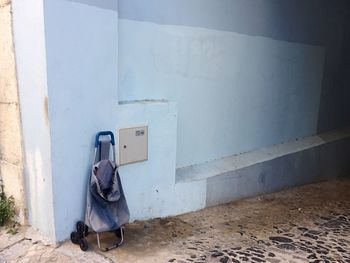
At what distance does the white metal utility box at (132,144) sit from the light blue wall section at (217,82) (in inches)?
13.5

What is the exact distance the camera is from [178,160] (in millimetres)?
3689

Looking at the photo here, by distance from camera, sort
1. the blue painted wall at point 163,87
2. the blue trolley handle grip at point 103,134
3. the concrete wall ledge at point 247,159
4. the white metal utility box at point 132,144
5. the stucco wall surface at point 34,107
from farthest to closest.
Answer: the concrete wall ledge at point 247,159
the white metal utility box at point 132,144
the blue trolley handle grip at point 103,134
the blue painted wall at point 163,87
the stucco wall surface at point 34,107

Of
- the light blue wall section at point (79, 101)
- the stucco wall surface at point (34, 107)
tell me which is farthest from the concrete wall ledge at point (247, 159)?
the stucco wall surface at point (34, 107)

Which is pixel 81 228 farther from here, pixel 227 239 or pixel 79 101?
pixel 227 239

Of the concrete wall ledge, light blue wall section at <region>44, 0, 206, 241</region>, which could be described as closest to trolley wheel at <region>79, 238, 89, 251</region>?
light blue wall section at <region>44, 0, 206, 241</region>

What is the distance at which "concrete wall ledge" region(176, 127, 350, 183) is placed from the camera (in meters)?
3.69

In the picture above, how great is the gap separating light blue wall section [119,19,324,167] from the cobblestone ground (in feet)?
2.58

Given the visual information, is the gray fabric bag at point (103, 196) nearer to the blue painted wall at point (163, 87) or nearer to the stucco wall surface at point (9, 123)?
the blue painted wall at point (163, 87)

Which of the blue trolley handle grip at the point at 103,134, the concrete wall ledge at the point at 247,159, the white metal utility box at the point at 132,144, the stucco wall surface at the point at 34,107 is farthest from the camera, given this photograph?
the concrete wall ledge at the point at 247,159

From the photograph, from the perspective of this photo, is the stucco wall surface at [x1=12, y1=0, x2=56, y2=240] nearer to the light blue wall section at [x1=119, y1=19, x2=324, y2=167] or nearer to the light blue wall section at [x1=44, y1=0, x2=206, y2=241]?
the light blue wall section at [x1=44, y1=0, x2=206, y2=241]

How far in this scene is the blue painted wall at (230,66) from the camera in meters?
3.17

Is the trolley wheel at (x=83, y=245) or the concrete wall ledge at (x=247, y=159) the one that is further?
the concrete wall ledge at (x=247, y=159)

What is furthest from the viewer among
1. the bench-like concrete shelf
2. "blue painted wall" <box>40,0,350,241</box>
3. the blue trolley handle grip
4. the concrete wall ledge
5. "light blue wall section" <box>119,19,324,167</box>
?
the bench-like concrete shelf

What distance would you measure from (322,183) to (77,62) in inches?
198
